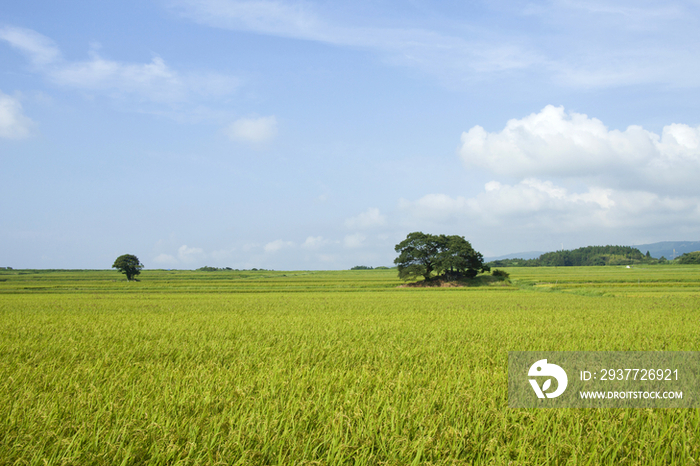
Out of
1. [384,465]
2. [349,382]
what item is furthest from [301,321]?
[384,465]

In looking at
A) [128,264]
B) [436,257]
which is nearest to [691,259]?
[436,257]

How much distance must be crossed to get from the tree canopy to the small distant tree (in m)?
66.7

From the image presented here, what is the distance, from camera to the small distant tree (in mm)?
91938

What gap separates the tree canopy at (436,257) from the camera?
208ft

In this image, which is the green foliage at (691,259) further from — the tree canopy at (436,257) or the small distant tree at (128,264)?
the small distant tree at (128,264)

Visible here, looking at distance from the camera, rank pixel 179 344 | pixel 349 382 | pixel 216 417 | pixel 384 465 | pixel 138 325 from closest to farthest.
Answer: pixel 384 465, pixel 216 417, pixel 349 382, pixel 179 344, pixel 138 325

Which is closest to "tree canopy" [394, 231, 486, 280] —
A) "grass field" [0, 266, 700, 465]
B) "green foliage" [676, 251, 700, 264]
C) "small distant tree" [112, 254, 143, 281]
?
"grass field" [0, 266, 700, 465]

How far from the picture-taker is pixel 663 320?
16312mm

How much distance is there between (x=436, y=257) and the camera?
64688 millimetres

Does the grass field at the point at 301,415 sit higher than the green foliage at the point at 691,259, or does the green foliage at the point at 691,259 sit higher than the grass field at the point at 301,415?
the grass field at the point at 301,415

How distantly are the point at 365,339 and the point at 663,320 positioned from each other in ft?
45.3

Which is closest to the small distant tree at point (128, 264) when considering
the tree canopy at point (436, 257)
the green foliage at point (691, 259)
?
the tree canopy at point (436, 257)

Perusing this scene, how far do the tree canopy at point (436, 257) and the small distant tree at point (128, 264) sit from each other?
66.7 m

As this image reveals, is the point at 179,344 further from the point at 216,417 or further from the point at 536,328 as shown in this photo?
the point at 536,328
